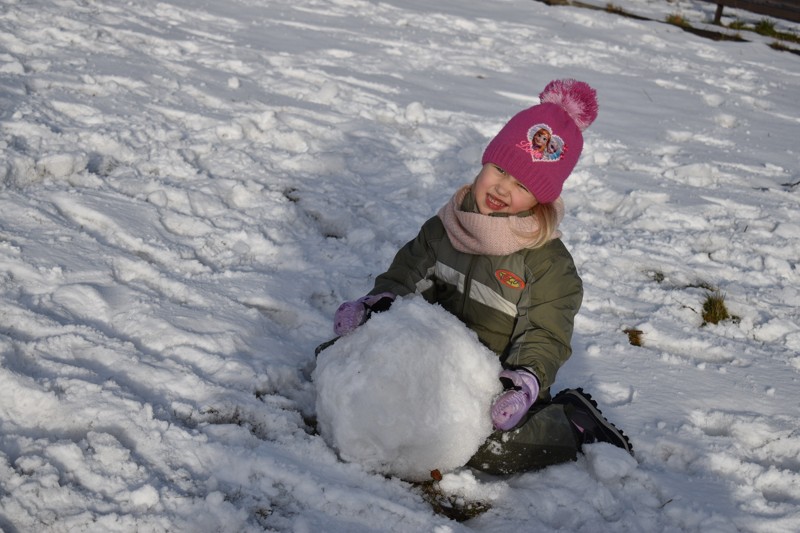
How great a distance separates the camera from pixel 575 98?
2.83 meters

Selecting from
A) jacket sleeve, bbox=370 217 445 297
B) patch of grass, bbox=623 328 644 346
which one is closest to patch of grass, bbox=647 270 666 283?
patch of grass, bbox=623 328 644 346

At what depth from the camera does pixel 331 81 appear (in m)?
6.17

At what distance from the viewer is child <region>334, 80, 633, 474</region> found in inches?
107

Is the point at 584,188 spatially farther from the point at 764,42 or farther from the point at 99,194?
the point at 764,42

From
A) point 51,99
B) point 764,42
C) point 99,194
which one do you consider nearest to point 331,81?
point 51,99

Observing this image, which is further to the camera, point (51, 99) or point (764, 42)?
point (764, 42)

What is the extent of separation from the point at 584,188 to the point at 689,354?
1.76 m

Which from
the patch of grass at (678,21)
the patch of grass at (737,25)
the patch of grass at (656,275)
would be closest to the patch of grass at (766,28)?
the patch of grass at (737,25)

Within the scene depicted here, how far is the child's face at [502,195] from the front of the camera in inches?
111

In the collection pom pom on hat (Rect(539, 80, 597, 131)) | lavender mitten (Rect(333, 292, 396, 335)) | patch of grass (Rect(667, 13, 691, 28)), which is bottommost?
lavender mitten (Rect(333, 292, 396, 335))

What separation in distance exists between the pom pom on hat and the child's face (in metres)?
0.32

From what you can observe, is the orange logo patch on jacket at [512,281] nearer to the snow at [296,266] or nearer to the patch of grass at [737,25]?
the snow at [296,266]

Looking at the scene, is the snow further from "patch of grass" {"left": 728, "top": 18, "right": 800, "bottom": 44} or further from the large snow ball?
"patch of grass" {"left": 728, "top": 18, "right": 800, "bottom": 44}

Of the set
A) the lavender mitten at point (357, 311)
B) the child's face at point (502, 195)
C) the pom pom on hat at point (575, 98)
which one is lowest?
the lavender mitten at point (357, 311)
